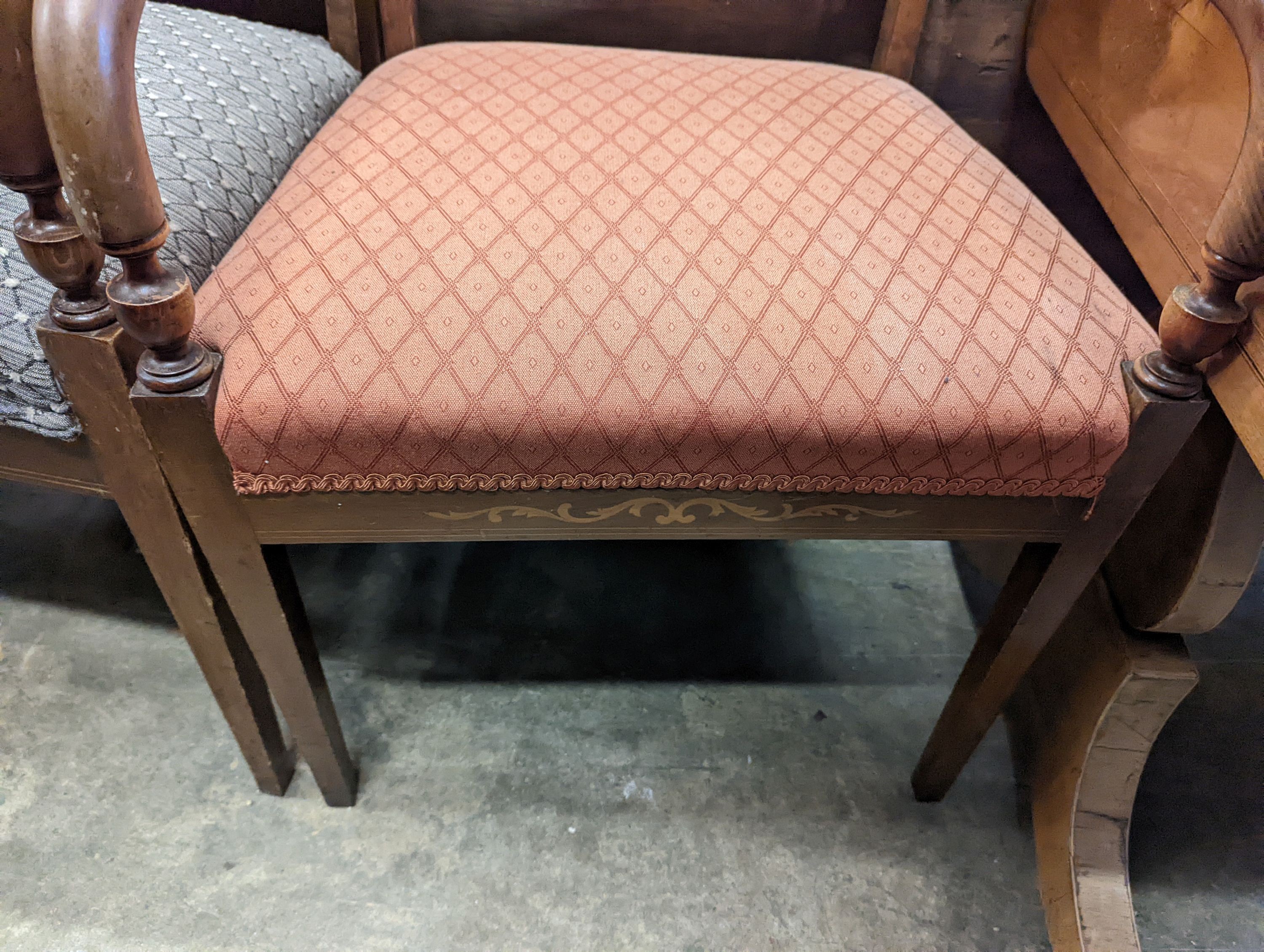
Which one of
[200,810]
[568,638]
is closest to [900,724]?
[568,638]

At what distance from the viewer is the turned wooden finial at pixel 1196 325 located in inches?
20.3

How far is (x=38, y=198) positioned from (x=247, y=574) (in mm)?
295

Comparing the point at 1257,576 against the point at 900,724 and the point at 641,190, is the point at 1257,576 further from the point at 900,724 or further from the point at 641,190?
the point at 641,190

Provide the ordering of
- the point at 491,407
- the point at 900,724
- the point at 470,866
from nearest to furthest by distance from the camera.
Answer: the point at 491,407 → the point at 470,866 → the point at 900,724

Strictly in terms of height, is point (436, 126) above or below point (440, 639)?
above

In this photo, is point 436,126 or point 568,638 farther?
point 568,638

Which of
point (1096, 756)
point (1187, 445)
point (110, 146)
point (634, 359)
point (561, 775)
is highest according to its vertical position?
point (110, 146)

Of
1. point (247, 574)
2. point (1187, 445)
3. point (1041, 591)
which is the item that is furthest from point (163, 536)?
point (1187, 445)

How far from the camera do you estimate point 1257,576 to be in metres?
1.13

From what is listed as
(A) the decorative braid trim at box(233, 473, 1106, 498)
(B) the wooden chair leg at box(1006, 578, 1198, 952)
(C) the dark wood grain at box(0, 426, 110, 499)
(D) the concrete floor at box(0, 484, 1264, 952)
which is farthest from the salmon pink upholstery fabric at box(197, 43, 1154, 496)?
(D) the concrete floor at box(0, 484, 1264, 952)

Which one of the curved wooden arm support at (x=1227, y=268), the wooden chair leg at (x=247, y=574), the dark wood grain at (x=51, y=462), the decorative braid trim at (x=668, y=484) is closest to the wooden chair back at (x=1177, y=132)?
the curved wooden arm support at (x=1227, y=268)

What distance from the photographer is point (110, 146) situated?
421mm

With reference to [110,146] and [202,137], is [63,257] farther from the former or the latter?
[202,137]

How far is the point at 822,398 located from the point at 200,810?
80cm
